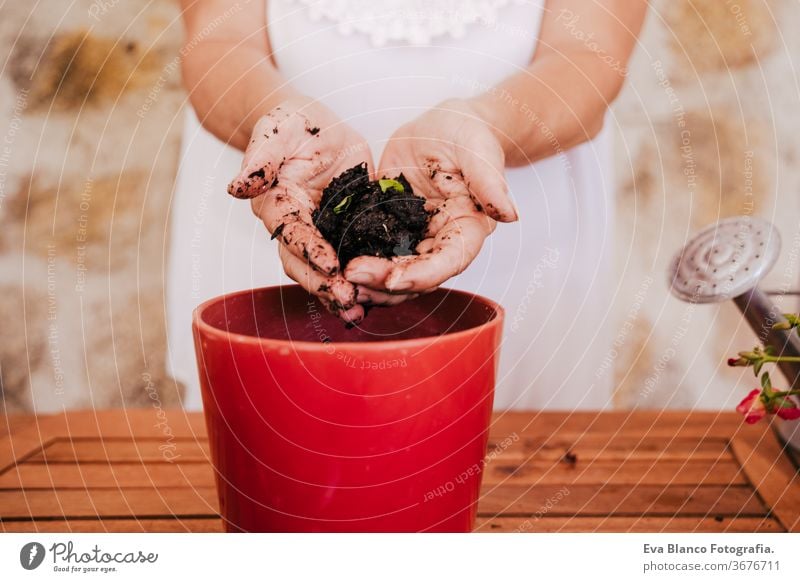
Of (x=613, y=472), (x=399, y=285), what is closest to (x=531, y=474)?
(x=613, y=472)

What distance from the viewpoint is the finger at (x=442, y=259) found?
30 cm

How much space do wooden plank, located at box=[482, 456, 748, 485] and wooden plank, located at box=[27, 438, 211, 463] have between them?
169mm

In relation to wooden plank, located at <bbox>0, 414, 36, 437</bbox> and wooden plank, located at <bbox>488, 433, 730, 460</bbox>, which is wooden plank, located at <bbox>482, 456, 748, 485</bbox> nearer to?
wooden plank, located at <bbox>488, 433, 730, 460</bbox>

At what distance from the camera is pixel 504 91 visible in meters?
0.50

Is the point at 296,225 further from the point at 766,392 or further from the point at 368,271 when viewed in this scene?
the point at 766,392

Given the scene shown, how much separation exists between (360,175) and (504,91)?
187 mm

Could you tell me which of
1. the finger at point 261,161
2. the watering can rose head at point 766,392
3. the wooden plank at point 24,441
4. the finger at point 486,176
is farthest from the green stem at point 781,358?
the wooden plank at point 24,441

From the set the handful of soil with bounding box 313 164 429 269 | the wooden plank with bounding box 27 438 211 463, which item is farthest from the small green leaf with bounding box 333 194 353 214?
the wooden plank with bounding box 27 438 211 463

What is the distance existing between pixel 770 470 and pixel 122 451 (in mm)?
365

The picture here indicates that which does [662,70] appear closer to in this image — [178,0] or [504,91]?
[504,91]

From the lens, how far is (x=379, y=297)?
315mm

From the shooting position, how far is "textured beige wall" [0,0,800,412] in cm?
49

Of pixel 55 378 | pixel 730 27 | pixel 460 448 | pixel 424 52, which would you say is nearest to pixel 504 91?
pixel 424 52

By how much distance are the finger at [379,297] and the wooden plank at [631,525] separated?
0.12m
